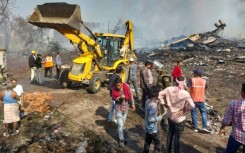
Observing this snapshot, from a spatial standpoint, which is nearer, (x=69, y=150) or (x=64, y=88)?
(x=69, y=150)

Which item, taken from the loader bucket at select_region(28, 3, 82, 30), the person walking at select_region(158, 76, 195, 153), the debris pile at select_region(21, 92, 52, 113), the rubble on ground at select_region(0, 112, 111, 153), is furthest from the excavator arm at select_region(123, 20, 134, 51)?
the person walking at select_region(158, 76, 195, 153)

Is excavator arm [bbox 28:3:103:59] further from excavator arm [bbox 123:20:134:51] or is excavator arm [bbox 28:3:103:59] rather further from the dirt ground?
excavator arm [bbox 123:20:134:51]

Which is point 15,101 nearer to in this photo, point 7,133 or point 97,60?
point 7,133

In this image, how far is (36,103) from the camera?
926 cm

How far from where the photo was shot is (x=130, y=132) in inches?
314

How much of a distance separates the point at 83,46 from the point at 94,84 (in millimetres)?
1886

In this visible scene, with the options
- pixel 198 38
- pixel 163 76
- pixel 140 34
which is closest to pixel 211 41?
pixel 198 38

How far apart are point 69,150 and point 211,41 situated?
25.7 m

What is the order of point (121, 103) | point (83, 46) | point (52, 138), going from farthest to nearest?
point (83, 46)
point (52, 138)
point (121, 103)

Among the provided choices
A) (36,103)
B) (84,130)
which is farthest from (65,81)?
(84,130)

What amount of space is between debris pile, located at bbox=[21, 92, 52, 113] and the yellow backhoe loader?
77.0 inches

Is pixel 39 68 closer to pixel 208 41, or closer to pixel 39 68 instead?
pixel 39 68

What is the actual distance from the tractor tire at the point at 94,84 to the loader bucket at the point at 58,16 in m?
2.09

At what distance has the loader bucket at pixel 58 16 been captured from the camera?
11.0 m
